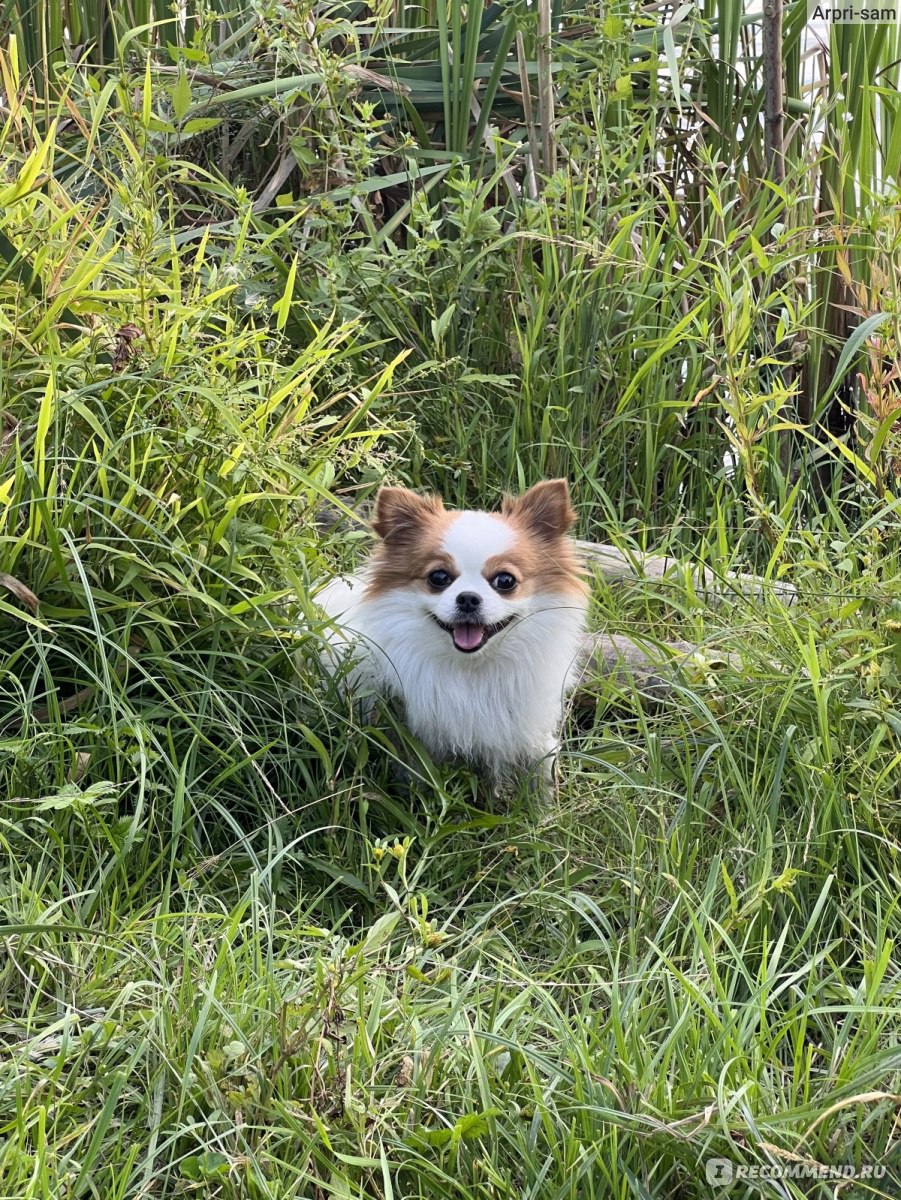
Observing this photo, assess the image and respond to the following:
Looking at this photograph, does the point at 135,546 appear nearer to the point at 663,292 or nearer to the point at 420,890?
the point at 420,890

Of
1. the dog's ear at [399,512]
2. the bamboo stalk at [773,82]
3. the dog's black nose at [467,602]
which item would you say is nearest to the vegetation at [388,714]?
the dog's ear at [399,512]

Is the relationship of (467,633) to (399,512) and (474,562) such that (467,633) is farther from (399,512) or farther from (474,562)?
(399,512)

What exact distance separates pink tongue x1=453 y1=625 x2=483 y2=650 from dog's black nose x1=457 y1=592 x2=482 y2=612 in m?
0.06

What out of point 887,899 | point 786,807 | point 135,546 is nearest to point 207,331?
point 135,546

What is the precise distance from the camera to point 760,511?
331 centimetres

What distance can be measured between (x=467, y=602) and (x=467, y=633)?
0.09 metres

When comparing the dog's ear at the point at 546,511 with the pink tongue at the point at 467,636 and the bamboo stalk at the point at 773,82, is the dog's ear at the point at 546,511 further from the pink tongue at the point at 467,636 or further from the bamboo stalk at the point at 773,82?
the bamboo stalk at the point at 773,82

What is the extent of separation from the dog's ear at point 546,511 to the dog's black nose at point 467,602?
311mm

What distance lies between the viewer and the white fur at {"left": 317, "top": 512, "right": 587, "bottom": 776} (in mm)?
3178

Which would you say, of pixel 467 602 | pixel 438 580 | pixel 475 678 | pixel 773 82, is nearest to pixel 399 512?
pixel 438 580

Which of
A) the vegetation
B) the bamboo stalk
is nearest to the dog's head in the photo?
the vegetation

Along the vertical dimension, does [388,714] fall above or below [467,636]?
below

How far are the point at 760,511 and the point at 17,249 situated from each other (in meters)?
1.85

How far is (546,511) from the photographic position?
3363mm
